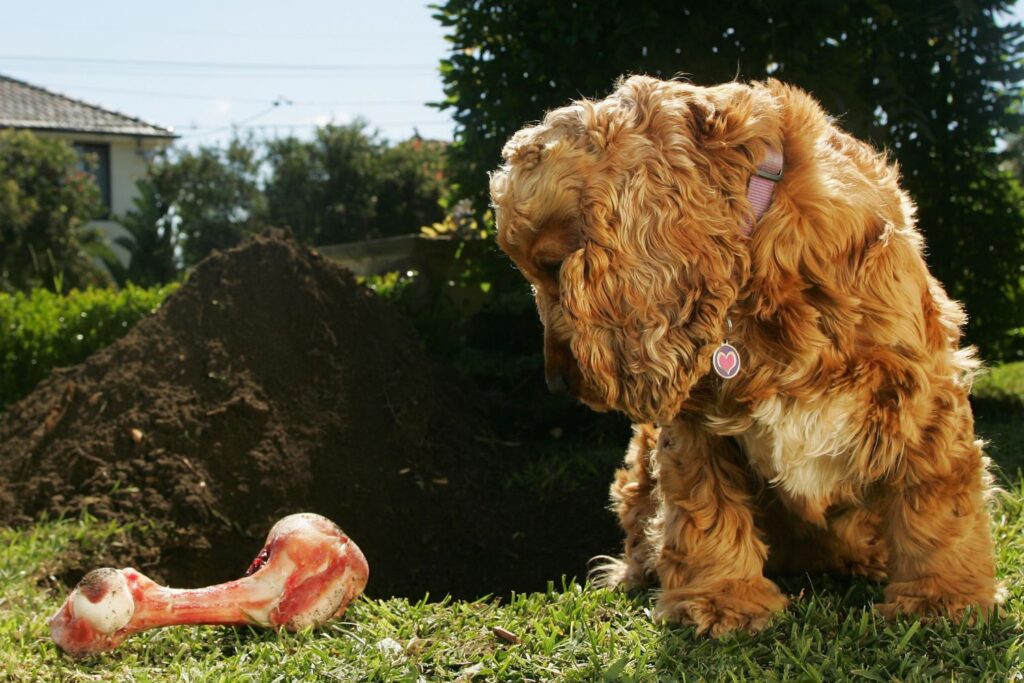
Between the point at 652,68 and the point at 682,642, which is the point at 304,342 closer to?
the point at 652,68

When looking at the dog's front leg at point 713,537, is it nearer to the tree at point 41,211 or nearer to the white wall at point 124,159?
the tree at point 41,211

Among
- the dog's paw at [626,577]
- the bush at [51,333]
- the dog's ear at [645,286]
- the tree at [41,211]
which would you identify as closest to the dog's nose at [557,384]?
the dog's ear at [645,286]

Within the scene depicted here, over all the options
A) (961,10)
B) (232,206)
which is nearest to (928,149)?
(961,10)

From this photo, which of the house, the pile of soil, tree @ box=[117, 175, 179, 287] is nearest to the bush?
the pile of soil

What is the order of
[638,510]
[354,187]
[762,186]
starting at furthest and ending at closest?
1. [354,187]
2. [638,510]
3. [762,186]

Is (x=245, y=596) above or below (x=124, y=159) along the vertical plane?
below

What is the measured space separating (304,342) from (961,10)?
14.7 feet

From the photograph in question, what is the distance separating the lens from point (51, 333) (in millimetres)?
7266

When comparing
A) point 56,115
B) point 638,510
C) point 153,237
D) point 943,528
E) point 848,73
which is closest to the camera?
point 943,528

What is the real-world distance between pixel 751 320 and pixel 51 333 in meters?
6.27

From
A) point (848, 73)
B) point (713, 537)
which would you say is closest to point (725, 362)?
point (713, 537)

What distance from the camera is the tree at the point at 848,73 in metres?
5.39

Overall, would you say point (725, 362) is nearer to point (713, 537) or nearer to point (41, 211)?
point (713, 537)

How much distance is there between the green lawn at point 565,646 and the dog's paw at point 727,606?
43mm
